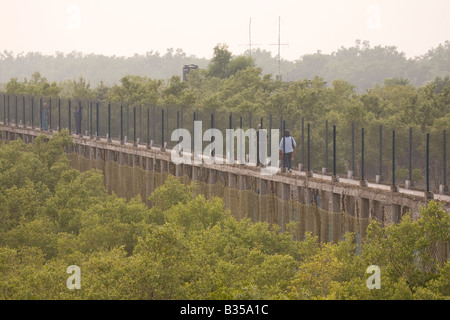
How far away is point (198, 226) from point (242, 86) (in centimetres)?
5356

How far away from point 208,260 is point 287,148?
15459 mm

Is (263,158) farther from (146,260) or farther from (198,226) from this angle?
(146,260)

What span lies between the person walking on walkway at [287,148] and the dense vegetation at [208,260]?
21.1 ft

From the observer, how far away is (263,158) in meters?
43.0

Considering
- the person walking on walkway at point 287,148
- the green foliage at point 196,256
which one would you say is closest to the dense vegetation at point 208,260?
the green foliage at point 196,256

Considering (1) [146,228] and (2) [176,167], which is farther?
(2) [176,167]

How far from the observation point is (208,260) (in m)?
25.2

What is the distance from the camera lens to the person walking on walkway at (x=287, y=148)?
39.7 metres

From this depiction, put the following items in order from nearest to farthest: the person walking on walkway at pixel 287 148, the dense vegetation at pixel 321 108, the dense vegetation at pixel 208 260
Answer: the dense vegetation at pixel 208 260 < the dense vegetation at pixel 321 108 < the person walking on walkway at pixel 287 148

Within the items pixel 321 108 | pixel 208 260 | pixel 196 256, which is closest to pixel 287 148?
pixel 208 260

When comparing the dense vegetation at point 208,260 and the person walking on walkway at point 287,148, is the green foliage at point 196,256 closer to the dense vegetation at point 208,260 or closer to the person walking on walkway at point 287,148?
the dense vegetation at point 208,260

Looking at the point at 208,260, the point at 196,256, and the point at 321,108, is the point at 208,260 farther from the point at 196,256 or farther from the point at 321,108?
the point at 321,108
